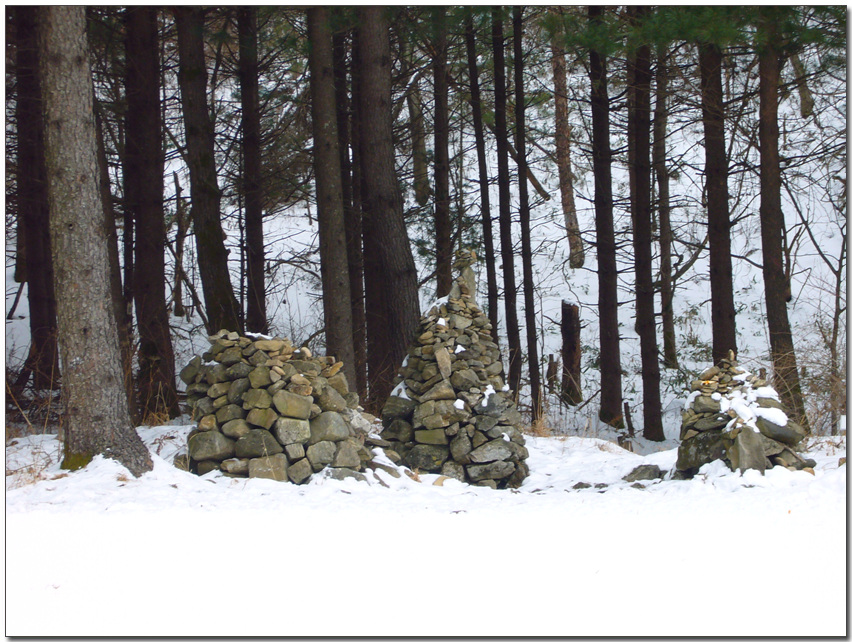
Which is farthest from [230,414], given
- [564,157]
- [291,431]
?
[564,157]

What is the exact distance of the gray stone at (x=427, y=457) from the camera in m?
5.92

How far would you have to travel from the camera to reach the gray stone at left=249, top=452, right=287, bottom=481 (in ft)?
15.2

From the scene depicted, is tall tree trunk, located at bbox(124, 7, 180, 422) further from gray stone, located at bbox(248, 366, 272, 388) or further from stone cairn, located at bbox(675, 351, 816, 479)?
stone cairn, located at bbox(675, 351, 816, 479)

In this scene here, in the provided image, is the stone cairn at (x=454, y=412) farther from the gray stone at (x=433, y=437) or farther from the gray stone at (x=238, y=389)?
the gray stone at (x=238, y=389)

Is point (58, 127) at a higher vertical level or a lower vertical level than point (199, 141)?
lower

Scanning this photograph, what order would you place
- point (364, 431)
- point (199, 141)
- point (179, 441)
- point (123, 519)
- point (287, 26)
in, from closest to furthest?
point (123, 519)
point (364, 431)
point (179, 441)
point (199, 141)
point (287, 26)

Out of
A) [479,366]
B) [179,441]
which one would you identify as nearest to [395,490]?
[479,366]

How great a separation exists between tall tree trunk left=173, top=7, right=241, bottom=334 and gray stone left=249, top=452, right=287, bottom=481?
3815mm

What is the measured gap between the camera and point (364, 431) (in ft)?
17.8

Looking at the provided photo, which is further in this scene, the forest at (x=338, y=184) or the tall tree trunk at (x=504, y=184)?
the tall tree trunk at (x=504, y=184)

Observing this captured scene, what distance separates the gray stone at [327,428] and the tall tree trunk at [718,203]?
6.11 m

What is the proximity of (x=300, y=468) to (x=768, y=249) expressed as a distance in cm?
668

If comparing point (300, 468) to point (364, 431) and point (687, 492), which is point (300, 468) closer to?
point (364, 431)

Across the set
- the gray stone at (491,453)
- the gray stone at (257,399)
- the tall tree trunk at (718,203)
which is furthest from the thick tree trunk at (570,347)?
the gray stone at (257,399)
